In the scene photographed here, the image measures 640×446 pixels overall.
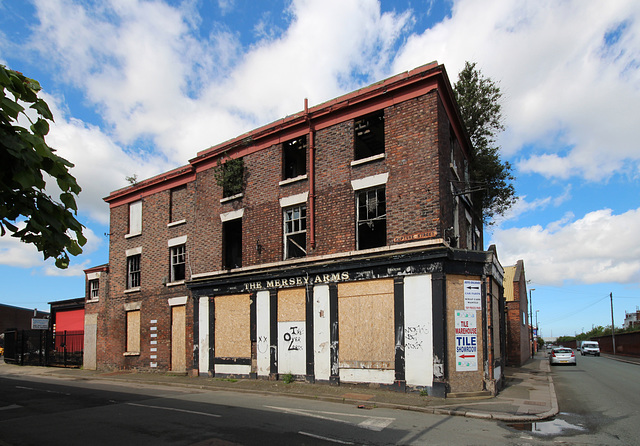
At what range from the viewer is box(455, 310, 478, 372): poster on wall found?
12.8m

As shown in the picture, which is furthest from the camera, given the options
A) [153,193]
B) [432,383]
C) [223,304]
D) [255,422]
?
[153,193]

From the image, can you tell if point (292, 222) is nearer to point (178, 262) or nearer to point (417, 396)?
point (178, 262)

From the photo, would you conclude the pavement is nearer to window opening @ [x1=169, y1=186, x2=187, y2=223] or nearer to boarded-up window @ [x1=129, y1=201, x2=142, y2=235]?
window opening @ [x1=169, y1=186, x2=187, y2=223]

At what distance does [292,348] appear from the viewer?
51.8ft

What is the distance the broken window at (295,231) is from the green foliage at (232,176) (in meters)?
2.74

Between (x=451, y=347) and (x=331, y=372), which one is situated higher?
(x=451, y=347)

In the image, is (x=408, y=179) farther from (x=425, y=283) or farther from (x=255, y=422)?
(x=255, y=422)

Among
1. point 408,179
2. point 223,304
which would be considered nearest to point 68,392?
point 223,304

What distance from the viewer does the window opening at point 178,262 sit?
2098cm

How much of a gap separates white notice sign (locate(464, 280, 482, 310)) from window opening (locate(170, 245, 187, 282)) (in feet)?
42.5

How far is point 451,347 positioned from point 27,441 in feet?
33.0

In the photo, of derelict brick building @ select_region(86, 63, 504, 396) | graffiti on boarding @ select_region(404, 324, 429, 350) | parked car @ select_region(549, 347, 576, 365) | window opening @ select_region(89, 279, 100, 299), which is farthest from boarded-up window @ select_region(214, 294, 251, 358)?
parked car @ select_region(549, 347, 576, 365)

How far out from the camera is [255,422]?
9.10 meters

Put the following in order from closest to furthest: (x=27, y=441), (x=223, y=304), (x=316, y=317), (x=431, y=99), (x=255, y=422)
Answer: (x=27, y=441) < (x=255, y=422) < (x=431, y=99) < (x=316, y=317) < (x=223, y=304)
